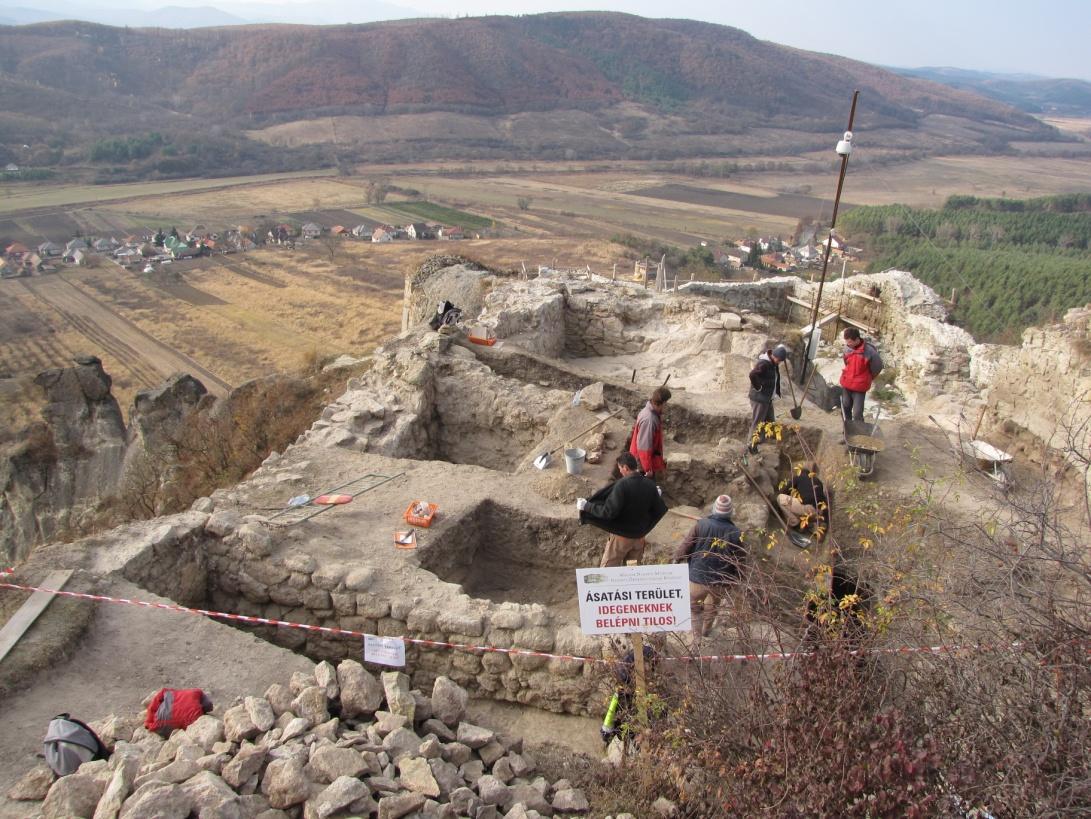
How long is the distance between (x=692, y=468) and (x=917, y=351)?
371 inches

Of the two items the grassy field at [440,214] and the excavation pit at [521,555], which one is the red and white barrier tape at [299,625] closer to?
the excavation pit at [521,555]

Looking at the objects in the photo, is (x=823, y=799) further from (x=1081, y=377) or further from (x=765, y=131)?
(x=765, y=131)

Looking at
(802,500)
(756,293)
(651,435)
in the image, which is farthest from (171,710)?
(756,293)

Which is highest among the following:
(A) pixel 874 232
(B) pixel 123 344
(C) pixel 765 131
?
(C) pixel 765 131

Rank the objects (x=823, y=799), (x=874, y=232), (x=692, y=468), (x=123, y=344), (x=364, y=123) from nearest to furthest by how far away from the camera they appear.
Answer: (x=823, y=799) < (x=692, y=468) < (x=123, y=344) < (x=874, y=232) < (x=364, y=123)

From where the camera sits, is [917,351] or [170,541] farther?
[917,351]

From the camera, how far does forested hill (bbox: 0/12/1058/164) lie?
360 ft

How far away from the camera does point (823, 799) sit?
340 cm

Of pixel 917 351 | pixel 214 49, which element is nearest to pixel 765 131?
pixel 214 49

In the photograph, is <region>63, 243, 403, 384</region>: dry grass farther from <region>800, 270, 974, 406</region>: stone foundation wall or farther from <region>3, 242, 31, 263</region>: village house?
<region>800, 270, 974, 406</region>: stone foundation wall

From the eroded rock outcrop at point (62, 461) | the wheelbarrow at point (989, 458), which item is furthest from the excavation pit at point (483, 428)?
the eroded rock outcrop at point (62, 461)

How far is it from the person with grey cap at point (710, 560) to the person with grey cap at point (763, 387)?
135 inches

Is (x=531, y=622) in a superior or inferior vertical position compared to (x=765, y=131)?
inferior

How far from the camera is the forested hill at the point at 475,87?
10969 centimetres
